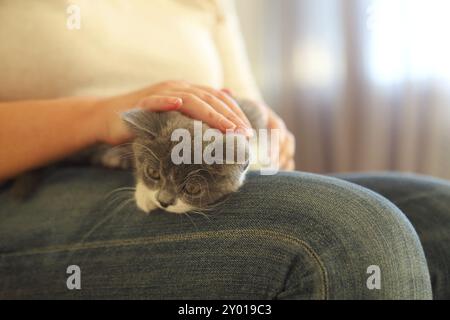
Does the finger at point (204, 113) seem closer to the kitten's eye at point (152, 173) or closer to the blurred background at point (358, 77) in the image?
the kitten's eye at point (152, 173)

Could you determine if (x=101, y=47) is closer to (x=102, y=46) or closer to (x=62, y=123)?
(x=102, y=46)

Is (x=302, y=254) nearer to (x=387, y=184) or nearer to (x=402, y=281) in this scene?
(x=402, y=281)

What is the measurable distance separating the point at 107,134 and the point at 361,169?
4.31 feet

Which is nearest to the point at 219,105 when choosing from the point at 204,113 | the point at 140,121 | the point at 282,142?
the point at 204,113

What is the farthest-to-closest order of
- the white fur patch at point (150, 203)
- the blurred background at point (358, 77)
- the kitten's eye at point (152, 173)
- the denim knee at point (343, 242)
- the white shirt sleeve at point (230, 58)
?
the blurred background at point (358, 77) < the white shirt sleeve at point (230, 58) < the kitten's eye at point (152, 173) < the white fur patch at point (150, 203) < the denim knee at point (343, 242)

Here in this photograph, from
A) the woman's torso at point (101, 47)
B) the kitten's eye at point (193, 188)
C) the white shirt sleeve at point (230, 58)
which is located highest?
the white shirt sleeve at point (230, 58)

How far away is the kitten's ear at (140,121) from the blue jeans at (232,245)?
0.33 ft

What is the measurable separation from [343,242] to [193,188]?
30cm

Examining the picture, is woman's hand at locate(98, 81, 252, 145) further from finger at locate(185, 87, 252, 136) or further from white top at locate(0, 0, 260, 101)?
white top at locate(0, 0, 260, 101)

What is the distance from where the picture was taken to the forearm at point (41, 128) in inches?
31.2

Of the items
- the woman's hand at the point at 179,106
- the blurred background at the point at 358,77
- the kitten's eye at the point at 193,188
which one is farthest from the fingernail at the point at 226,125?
the blurred background at the point at 358,77

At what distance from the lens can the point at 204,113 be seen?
733 mm
